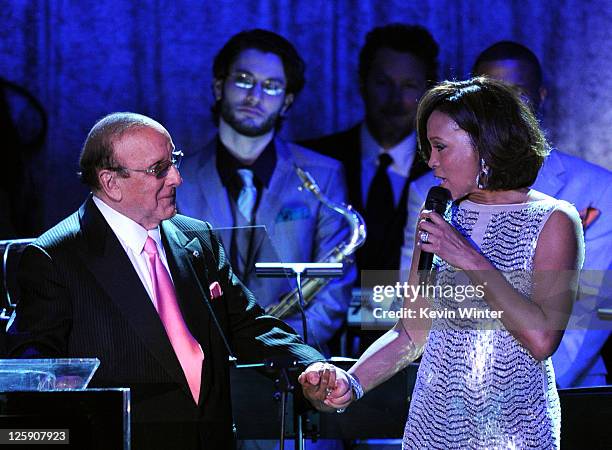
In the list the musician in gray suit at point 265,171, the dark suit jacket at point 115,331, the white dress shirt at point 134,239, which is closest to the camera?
the dark suit jacket at point 115,331

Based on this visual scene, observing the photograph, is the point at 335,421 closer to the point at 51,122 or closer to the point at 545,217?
the point at 545,217

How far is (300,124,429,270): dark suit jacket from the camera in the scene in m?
5.08

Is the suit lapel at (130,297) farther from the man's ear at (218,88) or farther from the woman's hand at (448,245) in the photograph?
the man's ear at (218,88)

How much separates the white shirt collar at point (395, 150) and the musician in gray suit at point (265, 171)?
0.63ft

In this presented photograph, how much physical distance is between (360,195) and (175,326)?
2559 millimetres

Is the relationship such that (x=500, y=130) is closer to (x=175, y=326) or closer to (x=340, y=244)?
(x=175, y=326)

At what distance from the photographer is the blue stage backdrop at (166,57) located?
5.16 m

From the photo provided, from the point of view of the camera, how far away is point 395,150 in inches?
206

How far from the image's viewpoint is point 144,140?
2947 mm

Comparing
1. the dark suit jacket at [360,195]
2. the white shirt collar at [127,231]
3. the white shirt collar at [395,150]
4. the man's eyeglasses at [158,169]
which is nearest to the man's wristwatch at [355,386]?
the white shirt collar at [127,231]

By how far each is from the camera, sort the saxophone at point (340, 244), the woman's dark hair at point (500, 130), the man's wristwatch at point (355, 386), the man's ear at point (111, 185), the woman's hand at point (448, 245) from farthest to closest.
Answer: the saxophone at point (340, 244) → the man's ear at point (111, 185) → the man's wristwatch at point (355, 386) → the woman's dark hair at point (500, 130) → the woman's hand at point (448, 245)

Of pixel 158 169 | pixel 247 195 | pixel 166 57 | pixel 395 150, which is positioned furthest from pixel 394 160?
pixel 158 169

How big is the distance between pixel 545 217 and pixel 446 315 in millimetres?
341

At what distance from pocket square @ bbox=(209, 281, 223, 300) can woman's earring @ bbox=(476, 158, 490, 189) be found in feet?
2.99
